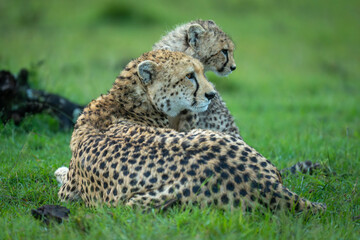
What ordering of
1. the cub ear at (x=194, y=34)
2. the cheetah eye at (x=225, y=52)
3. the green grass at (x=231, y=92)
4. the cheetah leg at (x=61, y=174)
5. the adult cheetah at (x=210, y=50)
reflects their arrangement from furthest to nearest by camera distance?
the cheetah eye at (x=225, y=52), the cub ear at (x=194, y=34), the adult cheetah at (x=210, y=50), the cheetah leg at (x=61, y=174), the green grass at (x=231, y=92)

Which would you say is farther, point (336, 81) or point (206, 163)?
point (336, 81)

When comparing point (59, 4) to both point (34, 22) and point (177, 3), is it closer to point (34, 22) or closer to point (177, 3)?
point (34, 22)

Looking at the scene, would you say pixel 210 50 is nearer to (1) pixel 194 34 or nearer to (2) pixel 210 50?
(2) pixel 210 50

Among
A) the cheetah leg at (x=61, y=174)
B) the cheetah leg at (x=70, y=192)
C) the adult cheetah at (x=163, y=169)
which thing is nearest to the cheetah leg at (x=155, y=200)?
the adult cheetah at (x=163, y=169)

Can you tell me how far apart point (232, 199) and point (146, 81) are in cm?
141

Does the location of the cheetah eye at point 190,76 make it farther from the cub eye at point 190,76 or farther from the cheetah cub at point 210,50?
the cheetah cub at point 210,50

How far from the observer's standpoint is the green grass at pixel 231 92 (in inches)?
92.7

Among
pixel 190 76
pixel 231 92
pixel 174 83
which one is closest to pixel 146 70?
pixel 174 83

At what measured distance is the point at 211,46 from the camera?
452 cm

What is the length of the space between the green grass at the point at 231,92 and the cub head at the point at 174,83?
40.0 inches

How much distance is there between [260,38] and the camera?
1231 cm

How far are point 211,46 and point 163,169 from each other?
2317 mm

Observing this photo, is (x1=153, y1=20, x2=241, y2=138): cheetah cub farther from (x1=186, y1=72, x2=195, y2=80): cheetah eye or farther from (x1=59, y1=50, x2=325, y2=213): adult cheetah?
(x1=59, y1=50, x2=325, y2=213): adult cheetah

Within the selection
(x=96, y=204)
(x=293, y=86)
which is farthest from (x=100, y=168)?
(x=293, y=86)
